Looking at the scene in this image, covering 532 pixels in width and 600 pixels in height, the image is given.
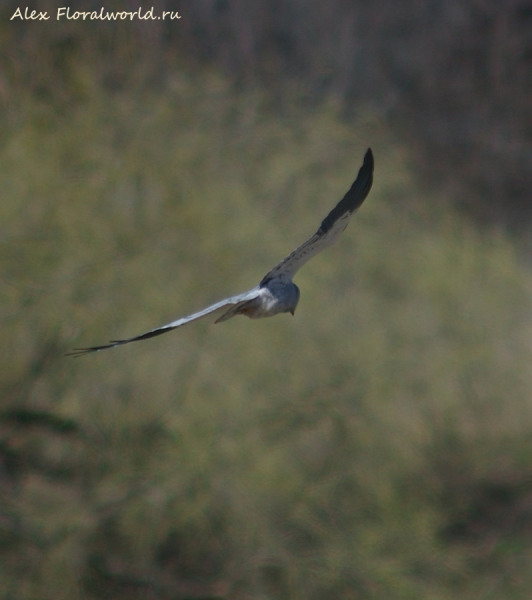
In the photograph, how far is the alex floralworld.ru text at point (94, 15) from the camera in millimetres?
6816

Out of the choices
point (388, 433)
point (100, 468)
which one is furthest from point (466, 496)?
point (100, 468)

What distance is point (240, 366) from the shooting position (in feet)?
24.1

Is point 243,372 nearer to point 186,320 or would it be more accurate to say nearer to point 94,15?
point 94,15

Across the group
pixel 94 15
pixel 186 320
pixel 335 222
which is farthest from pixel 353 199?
pixel 94 15

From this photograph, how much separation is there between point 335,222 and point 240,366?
14.7 ft

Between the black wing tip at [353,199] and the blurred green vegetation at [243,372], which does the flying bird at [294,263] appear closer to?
the black wing tip at [353,199]

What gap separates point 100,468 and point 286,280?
13.2 feet

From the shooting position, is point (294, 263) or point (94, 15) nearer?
point (294, 263)

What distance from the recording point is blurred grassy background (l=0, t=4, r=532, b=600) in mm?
6684

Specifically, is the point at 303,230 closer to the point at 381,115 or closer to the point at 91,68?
the point at 381,115

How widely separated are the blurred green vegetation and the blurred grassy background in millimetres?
16

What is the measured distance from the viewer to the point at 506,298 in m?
7.78

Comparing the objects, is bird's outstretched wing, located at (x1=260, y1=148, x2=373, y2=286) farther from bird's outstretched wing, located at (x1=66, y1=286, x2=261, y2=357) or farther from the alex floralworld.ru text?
the alex floralworld.ru text

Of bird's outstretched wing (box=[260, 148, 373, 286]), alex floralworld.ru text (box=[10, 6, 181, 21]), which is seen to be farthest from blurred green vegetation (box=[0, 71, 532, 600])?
bird's outstretched wing (box=[260, 148, 373, 286])
